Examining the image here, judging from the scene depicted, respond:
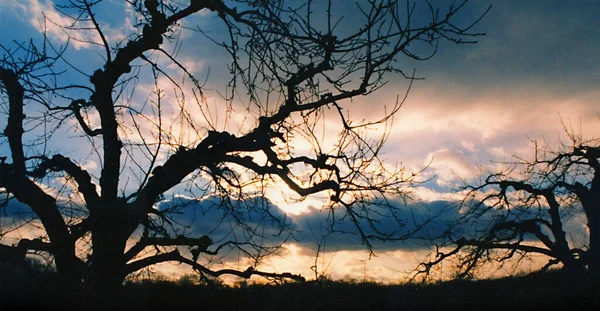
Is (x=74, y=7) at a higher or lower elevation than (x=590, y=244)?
higher

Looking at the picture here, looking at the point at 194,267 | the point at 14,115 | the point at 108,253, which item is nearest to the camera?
the point at 108,253

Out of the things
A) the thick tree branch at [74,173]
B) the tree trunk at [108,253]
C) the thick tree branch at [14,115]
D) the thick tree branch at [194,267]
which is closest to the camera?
the tree trunk at [108,253]

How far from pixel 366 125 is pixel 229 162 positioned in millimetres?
1890

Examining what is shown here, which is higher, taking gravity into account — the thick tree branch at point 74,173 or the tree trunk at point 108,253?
the thick tree branch at point 74,173

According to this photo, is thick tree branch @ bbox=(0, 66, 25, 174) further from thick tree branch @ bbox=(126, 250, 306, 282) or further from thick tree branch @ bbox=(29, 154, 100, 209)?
thick tree branch @ bbox=(126, 250, 306, 282)

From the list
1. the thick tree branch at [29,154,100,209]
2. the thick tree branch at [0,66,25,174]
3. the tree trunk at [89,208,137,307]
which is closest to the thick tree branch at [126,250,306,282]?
the tree trunk at [89,208,137,307]

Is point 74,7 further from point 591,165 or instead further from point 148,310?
point 591,165

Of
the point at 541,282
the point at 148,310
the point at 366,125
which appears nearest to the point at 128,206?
the point at 148,310

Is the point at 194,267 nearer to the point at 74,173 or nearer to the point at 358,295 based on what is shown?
the point at 74,173

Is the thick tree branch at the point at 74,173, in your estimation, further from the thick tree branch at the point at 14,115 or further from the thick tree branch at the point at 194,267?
the thick tree branch at the point at 194,267

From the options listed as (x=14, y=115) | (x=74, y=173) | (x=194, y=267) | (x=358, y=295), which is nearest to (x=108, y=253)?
(x=194, y=267)

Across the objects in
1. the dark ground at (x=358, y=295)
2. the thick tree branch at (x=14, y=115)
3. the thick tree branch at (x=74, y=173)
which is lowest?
the dark ground at (x=358, y=295)

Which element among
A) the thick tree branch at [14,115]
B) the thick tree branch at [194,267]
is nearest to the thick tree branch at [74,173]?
the thick tree branch at [14,115]

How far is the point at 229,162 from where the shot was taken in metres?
5.84
